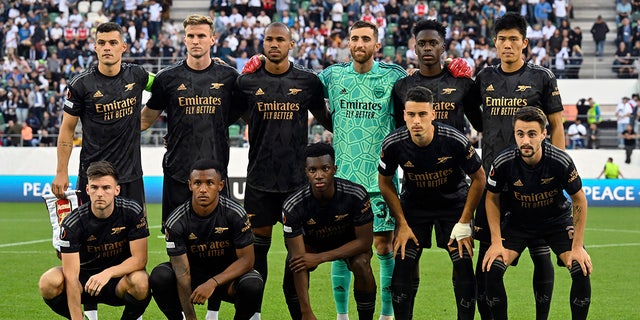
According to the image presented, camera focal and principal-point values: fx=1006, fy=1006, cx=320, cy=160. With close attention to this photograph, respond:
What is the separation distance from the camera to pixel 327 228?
8.16 meters

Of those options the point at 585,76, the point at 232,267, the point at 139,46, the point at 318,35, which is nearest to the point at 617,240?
the point at 232,267

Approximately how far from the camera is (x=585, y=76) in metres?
30.2

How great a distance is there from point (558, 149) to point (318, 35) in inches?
951

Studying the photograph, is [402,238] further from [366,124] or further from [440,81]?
[440,81]

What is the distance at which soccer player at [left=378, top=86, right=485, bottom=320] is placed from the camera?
769 centimetres

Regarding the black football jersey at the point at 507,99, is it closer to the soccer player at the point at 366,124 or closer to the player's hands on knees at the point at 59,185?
the soccer player at the point at 366,124

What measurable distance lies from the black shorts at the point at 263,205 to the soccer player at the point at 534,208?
1858 millimetres

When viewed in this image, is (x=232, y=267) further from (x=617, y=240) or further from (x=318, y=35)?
(x=318, y=35)

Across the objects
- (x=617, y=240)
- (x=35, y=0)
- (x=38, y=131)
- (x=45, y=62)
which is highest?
(x=35, y=0)

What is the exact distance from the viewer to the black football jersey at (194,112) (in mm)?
8477

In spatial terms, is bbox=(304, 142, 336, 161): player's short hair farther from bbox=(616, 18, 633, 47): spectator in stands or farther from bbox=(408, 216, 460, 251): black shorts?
bbox=(616, 18, 633, 47): spectator in stands

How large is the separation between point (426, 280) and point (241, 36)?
2004 cm

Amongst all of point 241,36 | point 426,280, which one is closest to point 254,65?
point 426,280

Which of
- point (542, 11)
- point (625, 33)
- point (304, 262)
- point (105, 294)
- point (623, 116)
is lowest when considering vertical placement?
point (105, 294)
